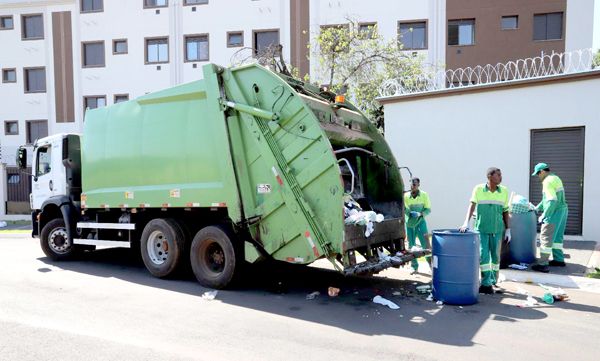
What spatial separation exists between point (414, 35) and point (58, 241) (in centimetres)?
1730

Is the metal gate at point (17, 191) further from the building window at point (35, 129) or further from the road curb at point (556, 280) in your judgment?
the road curb at point (556, 280)

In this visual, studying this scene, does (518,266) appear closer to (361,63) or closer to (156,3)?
(361,63)

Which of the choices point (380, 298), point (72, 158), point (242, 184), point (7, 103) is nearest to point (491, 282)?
point (380, 298)

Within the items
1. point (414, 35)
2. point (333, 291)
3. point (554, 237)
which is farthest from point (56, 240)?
point (414, 35)

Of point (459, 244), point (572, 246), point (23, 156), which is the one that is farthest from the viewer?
point (23, 156)

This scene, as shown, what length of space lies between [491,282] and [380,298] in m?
1.58

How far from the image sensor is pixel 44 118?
23719mm

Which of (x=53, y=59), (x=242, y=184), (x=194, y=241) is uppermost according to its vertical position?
(x=53, y=59)

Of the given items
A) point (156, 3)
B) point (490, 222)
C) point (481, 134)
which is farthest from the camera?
point (156, 3)

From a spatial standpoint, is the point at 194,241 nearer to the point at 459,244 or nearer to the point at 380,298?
the point at 380,298

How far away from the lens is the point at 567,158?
917 cm

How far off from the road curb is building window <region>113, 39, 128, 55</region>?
843 inches

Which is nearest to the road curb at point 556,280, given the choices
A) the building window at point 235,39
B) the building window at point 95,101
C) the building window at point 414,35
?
the building window at point 414,35

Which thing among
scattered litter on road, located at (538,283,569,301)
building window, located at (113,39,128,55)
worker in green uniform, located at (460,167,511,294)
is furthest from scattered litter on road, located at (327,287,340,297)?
building window, located at (113,39,128,55)
